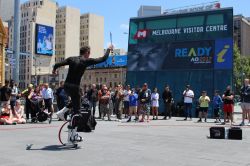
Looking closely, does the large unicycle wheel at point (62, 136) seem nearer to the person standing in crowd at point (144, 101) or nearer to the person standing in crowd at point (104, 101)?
the person standing in crowd at point (144, 101)

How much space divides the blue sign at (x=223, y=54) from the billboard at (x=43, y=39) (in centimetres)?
2579

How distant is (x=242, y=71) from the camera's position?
82625 millimetres

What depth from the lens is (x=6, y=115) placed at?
14969 millimetres

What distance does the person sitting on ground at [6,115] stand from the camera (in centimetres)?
1477

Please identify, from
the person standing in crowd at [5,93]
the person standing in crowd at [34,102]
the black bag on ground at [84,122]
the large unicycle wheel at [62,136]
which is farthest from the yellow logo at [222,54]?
the black bag on ground at [84,122]

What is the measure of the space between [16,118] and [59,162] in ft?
31.0

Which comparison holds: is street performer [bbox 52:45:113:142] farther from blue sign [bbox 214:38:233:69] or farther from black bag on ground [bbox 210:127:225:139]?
blue sign [bbox 214:38:233:69]

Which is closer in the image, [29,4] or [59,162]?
[59,162]

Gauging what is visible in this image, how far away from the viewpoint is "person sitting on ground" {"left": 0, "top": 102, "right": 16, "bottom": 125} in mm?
14773

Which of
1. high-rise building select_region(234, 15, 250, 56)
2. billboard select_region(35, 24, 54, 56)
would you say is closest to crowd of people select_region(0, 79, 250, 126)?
billboard select_region(35, 24, 54, 56)

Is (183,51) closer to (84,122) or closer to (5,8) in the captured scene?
(84,122)

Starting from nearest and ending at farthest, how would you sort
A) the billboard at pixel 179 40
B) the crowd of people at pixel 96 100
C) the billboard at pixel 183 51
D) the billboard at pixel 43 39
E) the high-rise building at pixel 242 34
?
the crowd of people at pixel 96 100, the billboard at pixel 183 51, the billboard at pixel 179 40, the billboard at pixel 43 39, the high-rise building at pixel 242 34

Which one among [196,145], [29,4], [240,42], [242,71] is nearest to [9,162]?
[196,145]

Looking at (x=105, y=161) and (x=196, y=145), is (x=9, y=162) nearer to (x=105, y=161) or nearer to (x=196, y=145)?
(x=105, y=161)
